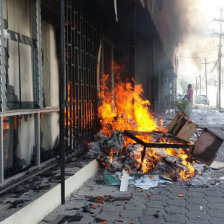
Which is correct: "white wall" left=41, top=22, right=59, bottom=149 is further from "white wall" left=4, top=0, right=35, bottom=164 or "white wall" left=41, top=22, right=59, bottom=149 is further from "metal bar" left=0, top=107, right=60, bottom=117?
"white wall" left=4, top=0, right=35, bottom=164

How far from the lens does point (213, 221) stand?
12.4ft

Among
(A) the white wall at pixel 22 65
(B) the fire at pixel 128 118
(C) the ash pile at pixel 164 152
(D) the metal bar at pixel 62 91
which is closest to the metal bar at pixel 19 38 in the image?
(A) the white wall at pixel 22 65

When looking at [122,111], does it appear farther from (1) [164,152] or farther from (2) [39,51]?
(2) [39,51]

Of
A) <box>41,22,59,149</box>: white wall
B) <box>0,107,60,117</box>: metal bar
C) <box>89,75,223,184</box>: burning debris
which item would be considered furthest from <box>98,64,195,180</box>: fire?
<box>0,107,60,117</box>: metal bar

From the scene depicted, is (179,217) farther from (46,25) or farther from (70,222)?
(46,25)

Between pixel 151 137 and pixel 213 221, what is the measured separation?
288 cm

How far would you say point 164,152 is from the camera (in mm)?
6285

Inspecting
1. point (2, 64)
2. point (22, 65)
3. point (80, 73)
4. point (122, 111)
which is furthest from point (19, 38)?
point (122, 111)

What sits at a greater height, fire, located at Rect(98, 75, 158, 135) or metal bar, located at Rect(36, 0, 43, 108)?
metal bar, located at Rect(36, 0, 43, 108)

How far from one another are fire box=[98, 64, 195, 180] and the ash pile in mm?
19

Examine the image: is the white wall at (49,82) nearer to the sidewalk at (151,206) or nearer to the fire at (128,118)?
the sidewalk at (151,206)

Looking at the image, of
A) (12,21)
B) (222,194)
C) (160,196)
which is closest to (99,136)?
(160,196)

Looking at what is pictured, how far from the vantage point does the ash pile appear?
5734 millimetres

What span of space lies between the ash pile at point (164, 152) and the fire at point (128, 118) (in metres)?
0.02
